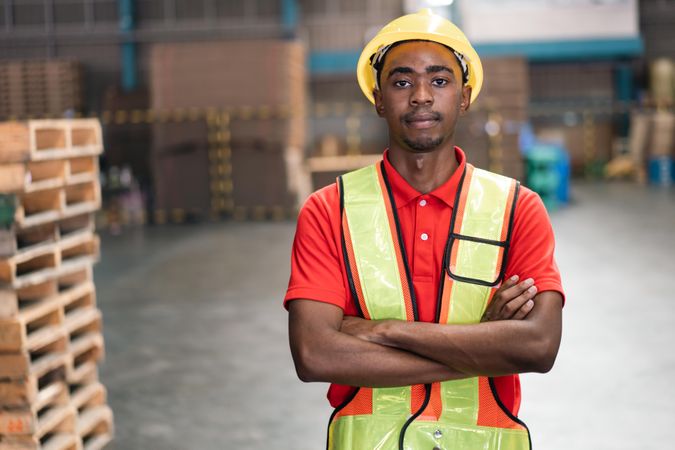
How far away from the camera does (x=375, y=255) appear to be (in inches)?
78.9

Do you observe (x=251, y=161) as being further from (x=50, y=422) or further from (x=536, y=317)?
(x=536, y=317)

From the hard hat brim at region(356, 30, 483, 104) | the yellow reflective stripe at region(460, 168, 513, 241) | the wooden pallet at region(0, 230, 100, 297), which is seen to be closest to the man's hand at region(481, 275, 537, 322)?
the yellow reflective stripe at region(460, 168, 513, 241)

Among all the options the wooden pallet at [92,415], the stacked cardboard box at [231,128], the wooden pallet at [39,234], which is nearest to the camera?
the wooden pallet at [39,234]

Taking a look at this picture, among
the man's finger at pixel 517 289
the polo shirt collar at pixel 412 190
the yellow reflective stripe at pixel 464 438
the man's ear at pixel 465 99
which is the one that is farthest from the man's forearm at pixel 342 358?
the man's ear at pixel 465 99

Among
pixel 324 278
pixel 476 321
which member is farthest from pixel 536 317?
pixel 324 278

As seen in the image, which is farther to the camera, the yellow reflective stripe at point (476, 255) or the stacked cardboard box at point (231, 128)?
the stacked cardboard box at point (231, 128)

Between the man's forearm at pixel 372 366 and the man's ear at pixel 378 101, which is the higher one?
the man's ear at pixel 378 101

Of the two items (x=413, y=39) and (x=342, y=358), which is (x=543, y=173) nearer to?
(x=413, y=39)

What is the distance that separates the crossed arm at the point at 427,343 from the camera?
76.5 inches

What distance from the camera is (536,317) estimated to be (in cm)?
200

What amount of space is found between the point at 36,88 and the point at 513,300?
21.3 meters

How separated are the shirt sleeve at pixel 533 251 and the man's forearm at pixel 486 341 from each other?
0.05 metres

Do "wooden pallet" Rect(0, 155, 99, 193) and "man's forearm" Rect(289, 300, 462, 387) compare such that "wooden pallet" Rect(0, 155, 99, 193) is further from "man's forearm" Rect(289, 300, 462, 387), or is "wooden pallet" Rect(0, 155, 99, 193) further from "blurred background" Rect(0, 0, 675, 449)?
"man's forearm" Rect(289, 300, 462, 387)

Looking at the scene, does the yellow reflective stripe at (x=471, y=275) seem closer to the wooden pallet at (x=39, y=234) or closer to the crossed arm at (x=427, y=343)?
the crossed arm at (x=427, y=343)
